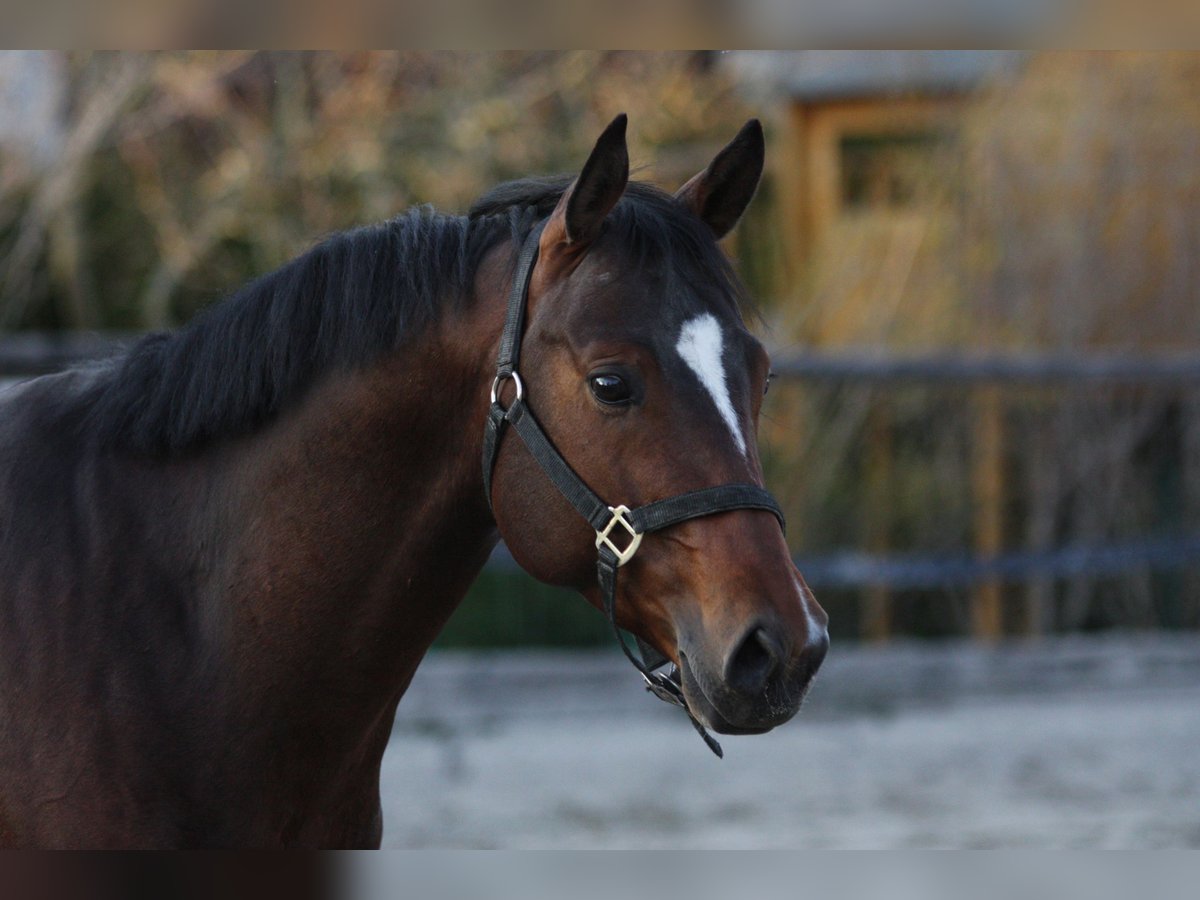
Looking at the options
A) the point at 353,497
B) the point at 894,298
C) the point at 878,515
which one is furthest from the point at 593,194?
the point at 894,298

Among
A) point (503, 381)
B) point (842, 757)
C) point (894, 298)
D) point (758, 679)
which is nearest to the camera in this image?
point (758, 679)

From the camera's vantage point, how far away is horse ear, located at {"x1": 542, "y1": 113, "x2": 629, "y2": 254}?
1965mm

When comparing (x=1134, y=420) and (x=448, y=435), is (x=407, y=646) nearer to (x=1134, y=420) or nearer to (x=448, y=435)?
(x=448, y=435)

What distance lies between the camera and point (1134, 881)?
2104mm

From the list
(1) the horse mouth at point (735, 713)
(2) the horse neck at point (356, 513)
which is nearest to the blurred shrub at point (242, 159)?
(2) the horse neck at point (356, 513)

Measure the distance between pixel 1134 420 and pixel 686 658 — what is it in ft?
22.0

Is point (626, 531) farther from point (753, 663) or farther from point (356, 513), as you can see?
point (356, 513)

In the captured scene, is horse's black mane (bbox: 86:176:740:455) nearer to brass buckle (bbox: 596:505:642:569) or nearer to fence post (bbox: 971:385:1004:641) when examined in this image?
brass buckle (bbox: 596:505:642:569)

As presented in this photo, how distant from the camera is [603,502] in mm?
1968

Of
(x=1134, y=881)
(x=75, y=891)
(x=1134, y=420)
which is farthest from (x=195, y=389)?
(x=1134, y=420)

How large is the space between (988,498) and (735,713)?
6065 mm

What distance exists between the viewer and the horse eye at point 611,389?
76.9 inches

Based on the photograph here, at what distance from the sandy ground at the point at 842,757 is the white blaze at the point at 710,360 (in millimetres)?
3606

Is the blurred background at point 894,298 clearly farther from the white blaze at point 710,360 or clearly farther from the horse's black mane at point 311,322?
the white blaze at point 710,360
